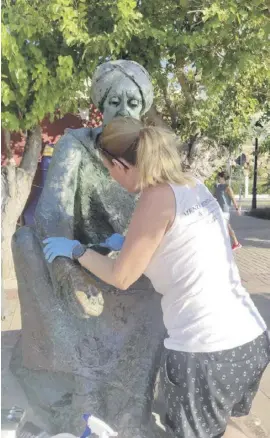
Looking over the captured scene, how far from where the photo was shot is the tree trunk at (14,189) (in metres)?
7.03

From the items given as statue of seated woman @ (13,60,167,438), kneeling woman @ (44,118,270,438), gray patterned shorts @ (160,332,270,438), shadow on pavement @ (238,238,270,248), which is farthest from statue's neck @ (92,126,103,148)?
shadow on pavement @ (238,238,270,248)

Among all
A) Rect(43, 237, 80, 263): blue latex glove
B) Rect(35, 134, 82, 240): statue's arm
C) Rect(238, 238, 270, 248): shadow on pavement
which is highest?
Rect(35, 134, 82, 240): statue's arm

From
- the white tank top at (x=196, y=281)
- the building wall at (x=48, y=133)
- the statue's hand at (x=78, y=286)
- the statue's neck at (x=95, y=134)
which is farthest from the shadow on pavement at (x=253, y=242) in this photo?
the white tank top at (x=196, y=281)

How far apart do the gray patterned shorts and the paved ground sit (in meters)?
0.96

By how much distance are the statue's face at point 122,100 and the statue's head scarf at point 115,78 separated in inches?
0.8

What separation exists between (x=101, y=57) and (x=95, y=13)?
0.78 meters

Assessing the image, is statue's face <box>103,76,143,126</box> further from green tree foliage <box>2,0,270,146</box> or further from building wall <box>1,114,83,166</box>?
building wall <box>1,114,83,166</box>

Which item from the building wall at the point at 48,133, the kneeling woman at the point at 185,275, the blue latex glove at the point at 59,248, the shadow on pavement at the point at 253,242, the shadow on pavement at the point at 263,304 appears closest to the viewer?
the kneeling woman at the point at 185,275

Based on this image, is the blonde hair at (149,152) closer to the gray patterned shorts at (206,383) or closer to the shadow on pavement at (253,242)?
the gray patterned shorts at (206,383)

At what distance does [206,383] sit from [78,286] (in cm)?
55

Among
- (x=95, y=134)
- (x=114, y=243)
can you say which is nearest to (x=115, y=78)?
(x=95, y=134)

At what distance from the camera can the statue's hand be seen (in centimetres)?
195

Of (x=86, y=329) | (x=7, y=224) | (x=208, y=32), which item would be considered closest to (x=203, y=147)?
(x=208, y=32)

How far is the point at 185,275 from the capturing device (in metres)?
1.71
